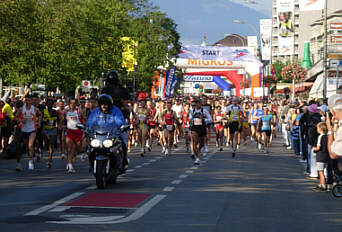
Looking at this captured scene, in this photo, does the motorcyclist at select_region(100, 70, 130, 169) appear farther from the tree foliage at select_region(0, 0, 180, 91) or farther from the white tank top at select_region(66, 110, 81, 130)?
the tree foliage at select_region(0, 0, 180, 91)

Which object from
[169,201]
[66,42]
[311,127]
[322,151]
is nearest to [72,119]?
[311,127]

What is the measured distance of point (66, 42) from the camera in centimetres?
3984

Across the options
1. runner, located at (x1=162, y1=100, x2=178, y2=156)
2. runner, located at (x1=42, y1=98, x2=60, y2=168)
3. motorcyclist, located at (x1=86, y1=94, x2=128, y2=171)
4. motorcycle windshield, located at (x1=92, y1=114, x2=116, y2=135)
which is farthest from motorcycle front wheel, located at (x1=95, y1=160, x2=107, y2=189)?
runner, located at (x1=162, y1=100, x2=178, y2=156)

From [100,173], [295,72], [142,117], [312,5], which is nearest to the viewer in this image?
[100,173]

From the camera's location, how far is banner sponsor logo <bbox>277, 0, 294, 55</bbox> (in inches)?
5150

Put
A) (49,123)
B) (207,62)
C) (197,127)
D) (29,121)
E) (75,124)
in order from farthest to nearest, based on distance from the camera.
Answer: (207,62), (197,127), (49,123), (29,121), (75,124)

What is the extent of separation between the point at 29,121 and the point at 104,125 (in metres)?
4.65

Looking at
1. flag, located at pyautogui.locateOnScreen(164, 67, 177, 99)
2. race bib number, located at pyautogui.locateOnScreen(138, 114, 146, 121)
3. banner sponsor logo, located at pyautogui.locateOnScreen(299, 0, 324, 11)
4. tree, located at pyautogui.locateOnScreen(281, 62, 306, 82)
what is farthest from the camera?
tree, located at pyautogui.locateOnScreen(281, 62, 306, 82)

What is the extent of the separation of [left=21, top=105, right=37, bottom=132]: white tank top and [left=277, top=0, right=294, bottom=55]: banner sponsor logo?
113934mm

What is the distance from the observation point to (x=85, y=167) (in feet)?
65.1

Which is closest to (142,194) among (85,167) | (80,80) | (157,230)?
(157,230)

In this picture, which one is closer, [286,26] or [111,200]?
[111,200]

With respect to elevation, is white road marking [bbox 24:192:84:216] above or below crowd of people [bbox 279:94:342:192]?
below

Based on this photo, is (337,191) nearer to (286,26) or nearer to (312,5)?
(312,5)
